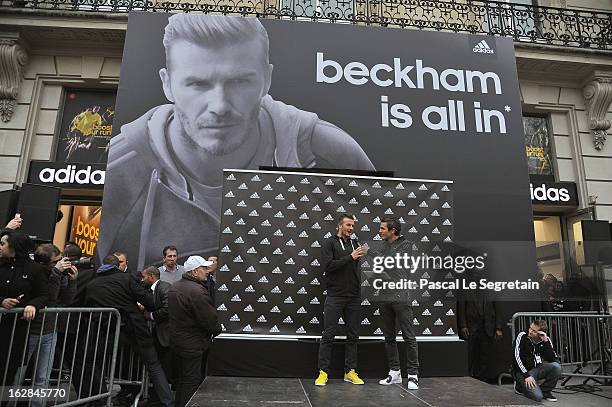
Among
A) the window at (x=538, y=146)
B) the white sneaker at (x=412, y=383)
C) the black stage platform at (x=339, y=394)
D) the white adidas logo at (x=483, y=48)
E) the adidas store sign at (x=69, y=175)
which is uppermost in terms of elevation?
the white adidas logo at (x=483, y=48)

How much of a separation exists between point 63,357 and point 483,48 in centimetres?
982

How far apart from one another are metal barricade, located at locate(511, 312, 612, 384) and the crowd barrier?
628 cm

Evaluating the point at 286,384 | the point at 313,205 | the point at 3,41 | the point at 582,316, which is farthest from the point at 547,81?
the point at 3,41

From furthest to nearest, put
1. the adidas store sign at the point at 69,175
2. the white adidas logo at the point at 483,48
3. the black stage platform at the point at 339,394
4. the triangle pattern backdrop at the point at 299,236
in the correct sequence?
the white adidas logo at the point at 483,48, the adidas store sign at the point at 69,175, the triangle pattern backdrop at the point at 299,236, the black stage platform at the point at 339,394

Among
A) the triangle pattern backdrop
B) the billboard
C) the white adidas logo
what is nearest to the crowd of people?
the triangle pattern backdrop

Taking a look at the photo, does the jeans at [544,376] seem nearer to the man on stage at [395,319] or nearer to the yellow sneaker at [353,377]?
the man on stage at [395,319]

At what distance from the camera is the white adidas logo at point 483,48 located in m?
9.62

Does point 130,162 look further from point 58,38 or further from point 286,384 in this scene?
point 286,384

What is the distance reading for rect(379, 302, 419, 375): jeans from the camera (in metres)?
5.27

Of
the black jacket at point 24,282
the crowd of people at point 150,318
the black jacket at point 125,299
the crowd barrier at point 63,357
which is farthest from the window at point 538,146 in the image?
the black jacket at point 24,282

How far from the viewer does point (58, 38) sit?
9.88 meters

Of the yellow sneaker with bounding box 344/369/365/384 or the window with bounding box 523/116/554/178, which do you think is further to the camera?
the window with bounding box 523/116/554/178

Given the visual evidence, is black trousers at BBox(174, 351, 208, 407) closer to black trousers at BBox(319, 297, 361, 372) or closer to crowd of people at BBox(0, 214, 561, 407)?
crowd of people at BBox(0, 214, 561, 407)

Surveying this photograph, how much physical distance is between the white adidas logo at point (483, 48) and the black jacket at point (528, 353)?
6.35 meters
